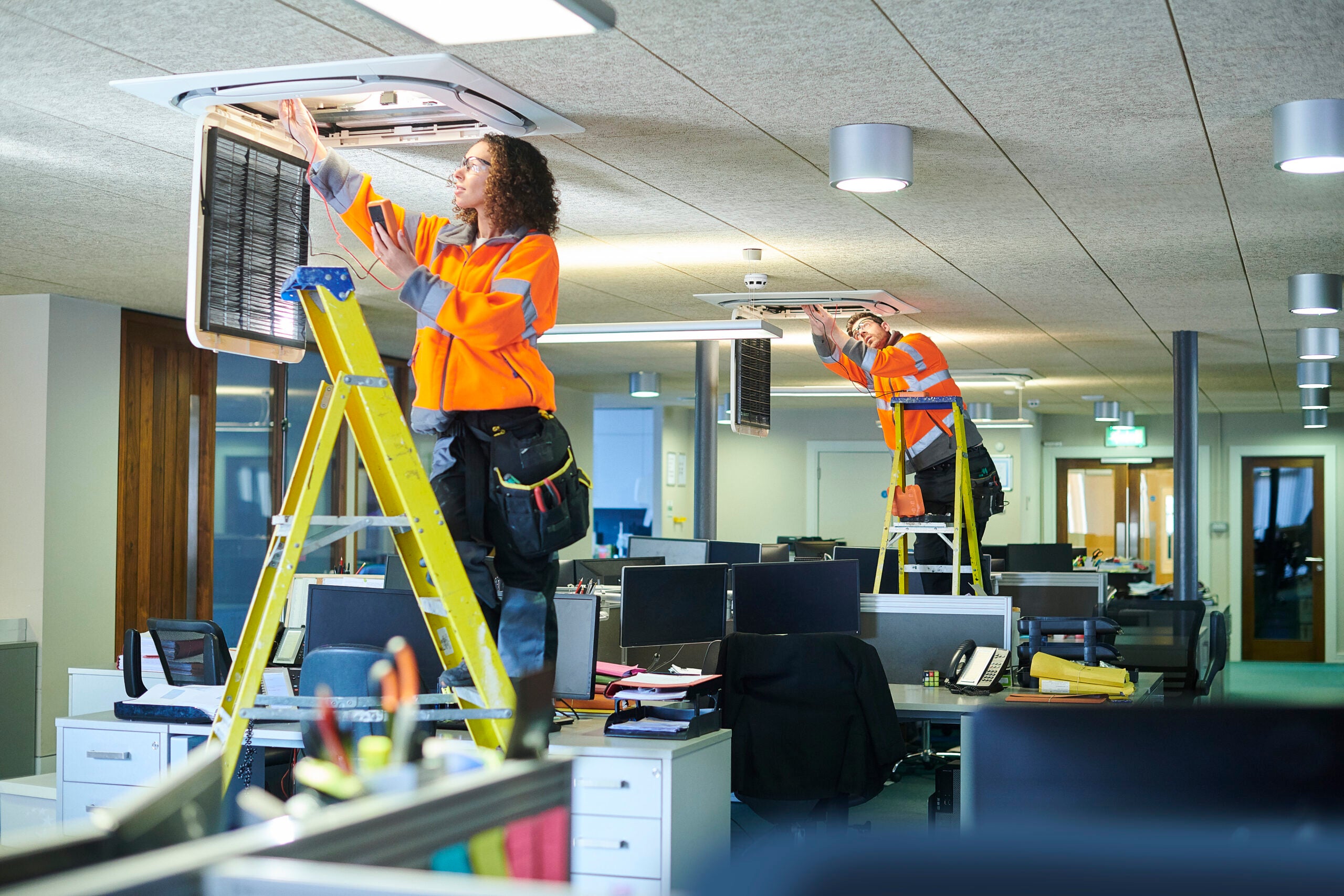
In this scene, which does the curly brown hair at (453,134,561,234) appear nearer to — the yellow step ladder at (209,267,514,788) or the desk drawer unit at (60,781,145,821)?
the yellow step ladder at (209,267,514,788)

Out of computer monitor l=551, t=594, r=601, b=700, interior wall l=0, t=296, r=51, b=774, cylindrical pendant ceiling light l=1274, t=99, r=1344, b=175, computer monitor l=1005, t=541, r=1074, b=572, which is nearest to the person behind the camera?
cylindrical pendant ceiling light l=1274, t=99, r=1344, b=175

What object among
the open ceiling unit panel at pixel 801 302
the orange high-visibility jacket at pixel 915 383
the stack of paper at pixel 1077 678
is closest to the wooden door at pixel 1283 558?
the open ceiling unit panel at pixel 801 302

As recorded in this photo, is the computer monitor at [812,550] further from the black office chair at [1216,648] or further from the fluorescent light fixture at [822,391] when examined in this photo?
the black office chair at [1216,648]

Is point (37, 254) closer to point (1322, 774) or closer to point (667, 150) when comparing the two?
→ point (667, 150)

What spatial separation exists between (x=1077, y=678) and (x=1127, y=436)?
1162 cm

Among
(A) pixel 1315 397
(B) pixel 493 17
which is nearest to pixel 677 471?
(A) pixel 1315 397

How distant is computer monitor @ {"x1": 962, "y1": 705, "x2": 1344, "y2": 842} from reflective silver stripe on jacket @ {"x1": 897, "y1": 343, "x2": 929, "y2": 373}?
5.35 meters

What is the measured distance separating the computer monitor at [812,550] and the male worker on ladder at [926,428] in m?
2.82

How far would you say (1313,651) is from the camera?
14.6m

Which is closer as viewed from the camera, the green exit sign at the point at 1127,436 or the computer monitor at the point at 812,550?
the computer monitor at the point at 812,550

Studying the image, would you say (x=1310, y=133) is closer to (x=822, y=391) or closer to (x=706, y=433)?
(x=706, y=433)

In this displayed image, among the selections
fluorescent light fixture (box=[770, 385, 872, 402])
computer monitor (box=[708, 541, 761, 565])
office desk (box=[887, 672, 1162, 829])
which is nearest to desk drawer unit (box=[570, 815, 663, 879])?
office desk (box=[887, 672, 1162, 829])

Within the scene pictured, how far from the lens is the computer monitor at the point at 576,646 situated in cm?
407

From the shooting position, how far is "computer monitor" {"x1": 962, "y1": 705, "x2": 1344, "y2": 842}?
3.84 ft
